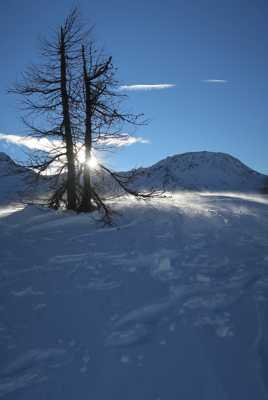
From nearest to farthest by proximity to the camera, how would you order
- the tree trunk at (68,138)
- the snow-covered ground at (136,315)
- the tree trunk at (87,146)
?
the snow-covered ground at (136,315) → the tree trunk at (87,146) → the tree trunk at (68,138)

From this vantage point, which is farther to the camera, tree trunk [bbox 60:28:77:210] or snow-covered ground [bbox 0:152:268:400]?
tree trunk [bbox 60:28:77:210]

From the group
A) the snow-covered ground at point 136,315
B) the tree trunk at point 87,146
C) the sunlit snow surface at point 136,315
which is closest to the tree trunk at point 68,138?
the tree trunk at point 87,146

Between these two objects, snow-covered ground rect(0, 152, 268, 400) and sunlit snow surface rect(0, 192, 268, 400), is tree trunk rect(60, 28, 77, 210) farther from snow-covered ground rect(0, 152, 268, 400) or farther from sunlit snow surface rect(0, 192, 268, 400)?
sunlit snow surface rect(0, 192, 268, 400)

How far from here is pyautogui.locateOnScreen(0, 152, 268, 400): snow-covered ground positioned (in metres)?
3.49

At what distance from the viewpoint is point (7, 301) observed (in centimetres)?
512

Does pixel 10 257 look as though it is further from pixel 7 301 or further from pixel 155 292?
pixel 155 292

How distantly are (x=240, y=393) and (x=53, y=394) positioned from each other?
2.04 metres

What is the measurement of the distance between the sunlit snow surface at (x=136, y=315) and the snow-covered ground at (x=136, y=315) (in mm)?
15

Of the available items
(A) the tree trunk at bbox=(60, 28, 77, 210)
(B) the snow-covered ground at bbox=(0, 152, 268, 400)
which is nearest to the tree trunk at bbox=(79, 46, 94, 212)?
(A) the tree trunk at bbox=(60, 28, 77, 210)

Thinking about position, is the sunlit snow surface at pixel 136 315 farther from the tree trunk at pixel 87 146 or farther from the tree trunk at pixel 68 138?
the tree trunk at pixel 68 138

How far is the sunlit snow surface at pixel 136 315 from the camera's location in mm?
3490

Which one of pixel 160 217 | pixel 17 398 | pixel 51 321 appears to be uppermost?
pixel 160 217

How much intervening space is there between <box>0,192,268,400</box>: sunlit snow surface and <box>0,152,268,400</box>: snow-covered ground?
15mm

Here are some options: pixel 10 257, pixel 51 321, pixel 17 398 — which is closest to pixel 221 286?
pixel 51 321
